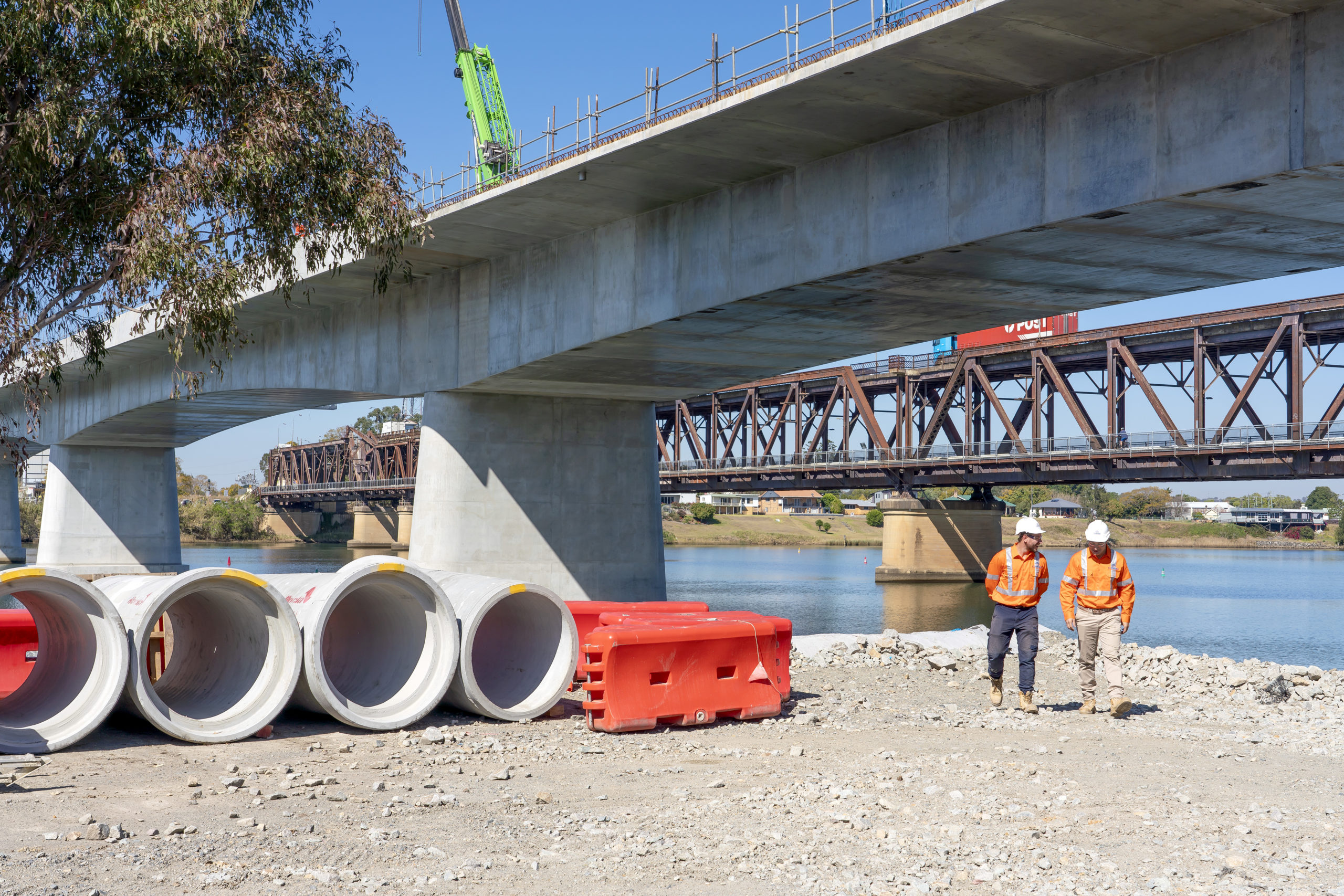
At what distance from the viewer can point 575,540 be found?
2531cm

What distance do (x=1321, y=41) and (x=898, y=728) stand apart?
7462 millimetres

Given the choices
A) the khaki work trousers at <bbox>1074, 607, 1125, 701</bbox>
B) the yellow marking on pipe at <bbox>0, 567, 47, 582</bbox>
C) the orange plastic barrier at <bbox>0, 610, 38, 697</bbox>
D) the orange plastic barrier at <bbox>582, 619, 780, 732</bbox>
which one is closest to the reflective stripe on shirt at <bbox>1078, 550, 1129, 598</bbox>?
the khaki work trousers at <bbox>1074, 607, 1125, 701</bbox>

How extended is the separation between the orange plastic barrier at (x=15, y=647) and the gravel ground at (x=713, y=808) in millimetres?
2138

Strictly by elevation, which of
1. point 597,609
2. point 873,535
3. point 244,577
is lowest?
point 873,535

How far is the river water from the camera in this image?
33219 millimetres

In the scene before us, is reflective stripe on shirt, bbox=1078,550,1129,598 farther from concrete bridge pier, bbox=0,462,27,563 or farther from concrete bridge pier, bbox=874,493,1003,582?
concrete bridge pier, bbox=0,462,27,563

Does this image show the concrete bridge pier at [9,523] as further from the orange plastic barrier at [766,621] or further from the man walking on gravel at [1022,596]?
the man walking on gravel at [1022,596]

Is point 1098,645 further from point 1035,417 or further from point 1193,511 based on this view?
point 1193,511

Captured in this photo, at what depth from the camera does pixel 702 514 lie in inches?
5635

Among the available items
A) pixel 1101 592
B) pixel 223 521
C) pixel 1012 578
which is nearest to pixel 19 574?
pixel 1012 578

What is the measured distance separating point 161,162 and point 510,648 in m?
7.57

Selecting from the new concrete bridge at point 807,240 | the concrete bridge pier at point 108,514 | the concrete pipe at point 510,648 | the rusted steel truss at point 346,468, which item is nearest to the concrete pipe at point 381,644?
the concrete pipe at point 510,648

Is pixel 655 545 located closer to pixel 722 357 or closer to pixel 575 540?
pixel 575 540

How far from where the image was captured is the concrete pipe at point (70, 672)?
10.2 meters
